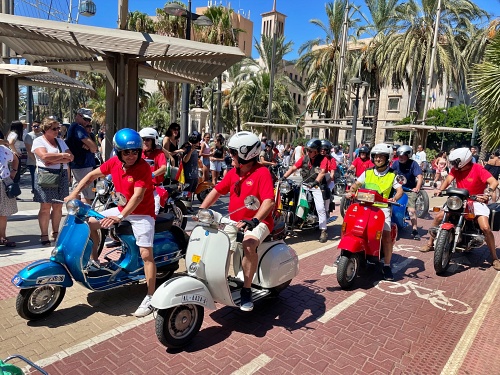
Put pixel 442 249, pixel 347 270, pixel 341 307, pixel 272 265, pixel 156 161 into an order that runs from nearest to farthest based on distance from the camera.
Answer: pixel 272 265 < pixel 341 307 < pixel 347 270 < pixel 442 249 < pixel 156 161

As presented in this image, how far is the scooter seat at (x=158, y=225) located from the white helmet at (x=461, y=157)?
4.37 m

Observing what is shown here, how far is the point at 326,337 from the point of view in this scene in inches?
154

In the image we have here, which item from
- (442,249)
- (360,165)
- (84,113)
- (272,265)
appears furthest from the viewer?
(360,165)

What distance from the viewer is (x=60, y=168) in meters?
5.73

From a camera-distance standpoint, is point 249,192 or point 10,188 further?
point 10,188

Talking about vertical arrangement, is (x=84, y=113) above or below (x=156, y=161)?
above

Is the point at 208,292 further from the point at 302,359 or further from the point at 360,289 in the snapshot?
the point at 360,289

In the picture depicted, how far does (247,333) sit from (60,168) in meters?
3.66

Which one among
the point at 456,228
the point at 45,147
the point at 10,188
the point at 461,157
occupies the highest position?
the point at 461,157

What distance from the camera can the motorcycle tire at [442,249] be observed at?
18.9 ft

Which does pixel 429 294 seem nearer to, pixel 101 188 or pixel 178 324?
pixel 178 324

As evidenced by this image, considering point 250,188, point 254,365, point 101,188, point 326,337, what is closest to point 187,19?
point 101,188

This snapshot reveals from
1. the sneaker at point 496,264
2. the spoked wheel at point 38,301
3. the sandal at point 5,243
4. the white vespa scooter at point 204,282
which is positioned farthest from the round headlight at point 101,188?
the sneaker at point 496,264

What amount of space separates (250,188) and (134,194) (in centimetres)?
112
